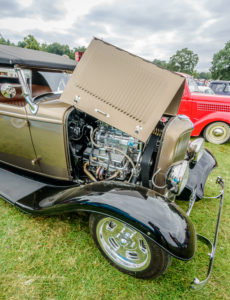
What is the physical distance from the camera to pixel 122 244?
69.0 inches

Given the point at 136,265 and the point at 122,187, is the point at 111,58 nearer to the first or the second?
the point at 122,187

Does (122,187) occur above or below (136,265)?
above

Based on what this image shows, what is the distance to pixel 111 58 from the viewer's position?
77.8 inches

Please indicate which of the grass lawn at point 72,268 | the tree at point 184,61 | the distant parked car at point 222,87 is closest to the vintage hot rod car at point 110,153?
the grass lawn at point 72,268

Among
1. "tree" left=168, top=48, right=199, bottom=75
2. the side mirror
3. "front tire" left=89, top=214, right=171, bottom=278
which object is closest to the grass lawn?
"front tire" left=89, top=214, right=171, bottom=278

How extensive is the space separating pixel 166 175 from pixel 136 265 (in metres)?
0.89

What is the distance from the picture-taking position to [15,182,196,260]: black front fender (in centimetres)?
134

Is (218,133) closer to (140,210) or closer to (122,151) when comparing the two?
(122,151)

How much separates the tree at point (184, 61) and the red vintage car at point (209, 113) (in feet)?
165

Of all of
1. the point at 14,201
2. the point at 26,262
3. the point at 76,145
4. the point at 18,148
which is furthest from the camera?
the point at 18,148

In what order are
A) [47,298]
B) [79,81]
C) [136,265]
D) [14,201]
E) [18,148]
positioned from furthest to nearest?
[18,148] → [14,201] → [79,81] → [136,265] → [47,298]

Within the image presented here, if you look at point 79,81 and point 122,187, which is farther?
point 79,81

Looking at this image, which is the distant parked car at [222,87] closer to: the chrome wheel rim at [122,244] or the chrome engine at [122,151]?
the chrome engine at [122,151]

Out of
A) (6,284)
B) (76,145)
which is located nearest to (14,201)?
(6,284)
